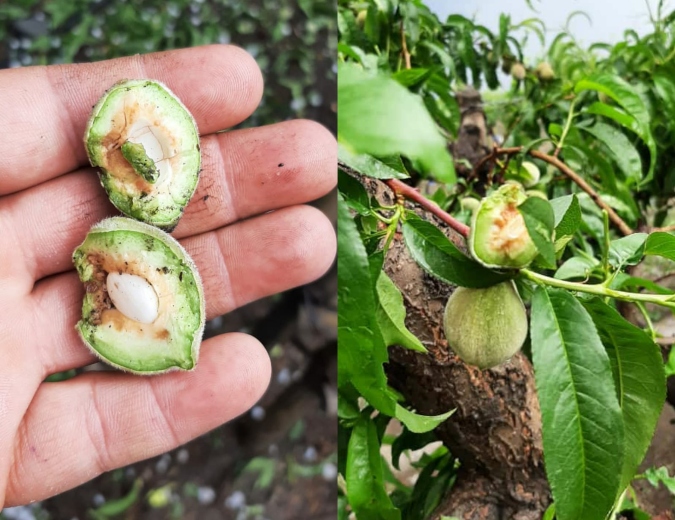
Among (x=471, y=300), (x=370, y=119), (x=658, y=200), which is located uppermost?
(x=370, y=119)

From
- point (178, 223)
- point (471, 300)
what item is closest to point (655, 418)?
point (471, 300)

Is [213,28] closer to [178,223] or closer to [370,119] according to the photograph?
[178,223]

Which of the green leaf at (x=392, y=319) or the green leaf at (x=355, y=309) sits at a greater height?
the green leaf at (x=355, y=309)

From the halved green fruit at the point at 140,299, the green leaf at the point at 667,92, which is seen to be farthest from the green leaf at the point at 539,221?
the green leaf at the point at 667,92

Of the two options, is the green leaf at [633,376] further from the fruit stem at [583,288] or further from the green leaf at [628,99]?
the green leaf at [628,99]

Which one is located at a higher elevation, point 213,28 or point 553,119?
point 213,28

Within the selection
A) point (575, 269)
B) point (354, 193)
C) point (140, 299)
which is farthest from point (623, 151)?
point (140, 299)

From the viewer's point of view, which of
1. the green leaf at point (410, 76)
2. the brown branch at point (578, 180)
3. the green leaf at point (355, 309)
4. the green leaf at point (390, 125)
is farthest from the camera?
the brown branch at point (578, 180)

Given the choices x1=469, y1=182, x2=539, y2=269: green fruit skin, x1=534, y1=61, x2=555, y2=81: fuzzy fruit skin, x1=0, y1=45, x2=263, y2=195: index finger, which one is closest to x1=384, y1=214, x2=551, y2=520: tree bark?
x1=469, y1=182, x2=539, y2=269: green fruit skin
